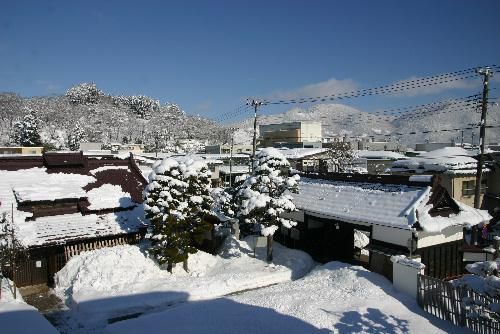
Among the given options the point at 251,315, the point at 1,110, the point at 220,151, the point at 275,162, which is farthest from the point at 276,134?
the point at 1,110

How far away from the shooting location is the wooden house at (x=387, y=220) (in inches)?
611

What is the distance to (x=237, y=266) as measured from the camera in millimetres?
18422

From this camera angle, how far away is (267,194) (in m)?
18.2

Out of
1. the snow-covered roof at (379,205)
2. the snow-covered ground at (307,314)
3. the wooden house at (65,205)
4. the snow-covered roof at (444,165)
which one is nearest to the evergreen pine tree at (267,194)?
the snow-covered roof at (379,205)

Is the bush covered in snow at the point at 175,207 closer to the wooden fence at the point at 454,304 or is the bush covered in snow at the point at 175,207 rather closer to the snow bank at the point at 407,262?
the snow bank at the point at 407,262

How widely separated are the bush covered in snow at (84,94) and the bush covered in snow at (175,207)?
16592 cm

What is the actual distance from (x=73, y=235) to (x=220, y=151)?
180 ft

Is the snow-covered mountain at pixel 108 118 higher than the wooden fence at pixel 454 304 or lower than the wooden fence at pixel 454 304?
higher

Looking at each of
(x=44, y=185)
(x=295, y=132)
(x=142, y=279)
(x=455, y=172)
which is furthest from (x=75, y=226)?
(x=295, y=132)

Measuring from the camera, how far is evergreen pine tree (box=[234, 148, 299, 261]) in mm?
17844

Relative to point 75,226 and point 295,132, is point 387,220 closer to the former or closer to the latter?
point 75,226

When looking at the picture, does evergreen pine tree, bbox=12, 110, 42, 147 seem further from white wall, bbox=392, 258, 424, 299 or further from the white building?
white wall, bbox=392, 258, 424, 299

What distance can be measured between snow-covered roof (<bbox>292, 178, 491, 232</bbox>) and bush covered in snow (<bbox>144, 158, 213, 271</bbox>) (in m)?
5.95

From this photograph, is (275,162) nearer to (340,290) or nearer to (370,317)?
(340,290)
